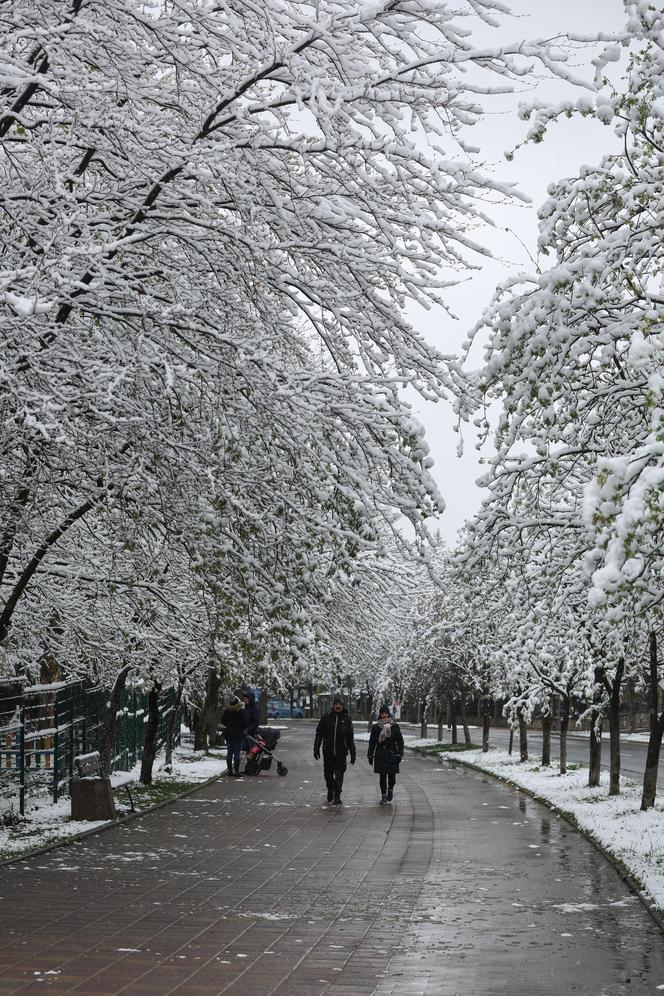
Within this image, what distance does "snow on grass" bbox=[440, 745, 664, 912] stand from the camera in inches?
456

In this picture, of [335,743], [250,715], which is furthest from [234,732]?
[335,743]

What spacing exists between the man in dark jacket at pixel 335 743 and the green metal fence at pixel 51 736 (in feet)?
12.3

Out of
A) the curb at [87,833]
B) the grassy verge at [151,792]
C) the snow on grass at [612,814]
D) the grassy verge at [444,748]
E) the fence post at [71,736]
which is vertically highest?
the fence post at [71,736]

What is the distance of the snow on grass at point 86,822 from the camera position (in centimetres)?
1315

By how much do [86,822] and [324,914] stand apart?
6.36 m

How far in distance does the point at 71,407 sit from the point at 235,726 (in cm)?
1776

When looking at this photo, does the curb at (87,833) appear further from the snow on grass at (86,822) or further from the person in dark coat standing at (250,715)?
the person in dark coat standing at (250,715)

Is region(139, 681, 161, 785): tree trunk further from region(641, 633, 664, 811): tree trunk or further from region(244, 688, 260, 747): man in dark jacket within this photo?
region(641, 633, 664, 811): tree trunk

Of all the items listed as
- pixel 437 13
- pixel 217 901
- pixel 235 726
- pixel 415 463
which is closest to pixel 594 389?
pixel 415 463

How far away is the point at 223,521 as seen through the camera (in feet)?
26.3

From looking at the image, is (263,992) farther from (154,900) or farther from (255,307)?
(255,307)

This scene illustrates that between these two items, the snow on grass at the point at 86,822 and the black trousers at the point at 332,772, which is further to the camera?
the black trousers at the point at 332,772

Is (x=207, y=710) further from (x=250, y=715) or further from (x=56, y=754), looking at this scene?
(x=56, y=754)

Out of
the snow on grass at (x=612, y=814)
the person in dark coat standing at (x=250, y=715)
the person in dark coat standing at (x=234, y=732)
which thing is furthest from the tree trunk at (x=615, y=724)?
the person in dark coat standing at (x=234, y=732)
